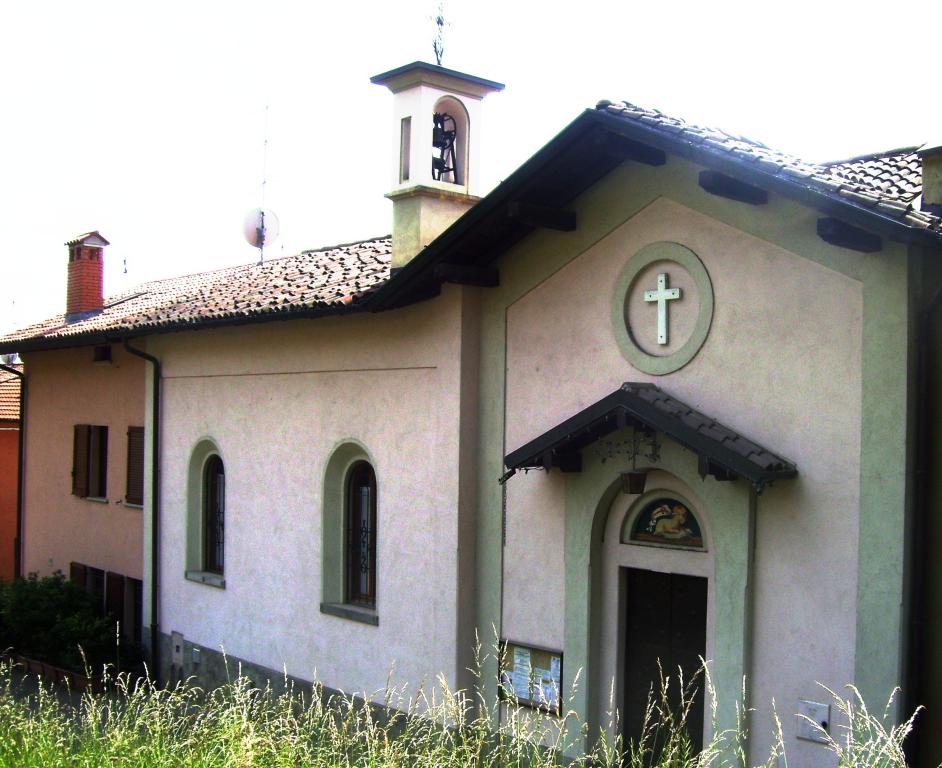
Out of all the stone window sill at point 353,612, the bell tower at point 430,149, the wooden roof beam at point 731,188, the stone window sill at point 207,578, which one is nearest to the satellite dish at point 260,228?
the stone window sill at point 207,578

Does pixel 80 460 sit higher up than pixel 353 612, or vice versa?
pixel 80 460

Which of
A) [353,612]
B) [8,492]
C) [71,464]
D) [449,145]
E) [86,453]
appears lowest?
[353,612]

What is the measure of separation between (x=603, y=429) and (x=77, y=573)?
11.7 m

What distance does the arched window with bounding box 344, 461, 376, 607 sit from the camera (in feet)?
37.3

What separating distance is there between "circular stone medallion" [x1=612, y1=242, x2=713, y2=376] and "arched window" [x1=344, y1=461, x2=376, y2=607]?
389 cm

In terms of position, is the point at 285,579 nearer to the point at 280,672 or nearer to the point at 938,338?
the point at 280,672

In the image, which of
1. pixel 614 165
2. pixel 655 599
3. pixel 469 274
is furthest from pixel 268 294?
pixel 655 599

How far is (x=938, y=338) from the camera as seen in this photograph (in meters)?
6.87

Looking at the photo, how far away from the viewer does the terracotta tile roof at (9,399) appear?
870 inches

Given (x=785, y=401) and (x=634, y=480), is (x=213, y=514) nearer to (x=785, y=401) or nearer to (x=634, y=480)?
(x=634, y=480)

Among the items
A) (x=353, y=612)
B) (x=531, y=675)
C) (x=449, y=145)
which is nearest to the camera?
(x=531, y=675)

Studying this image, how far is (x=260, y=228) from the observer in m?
19.3

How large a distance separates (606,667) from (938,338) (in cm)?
365

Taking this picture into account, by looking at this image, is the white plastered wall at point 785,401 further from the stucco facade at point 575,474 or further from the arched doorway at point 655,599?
the arched doorway at point 655,599
